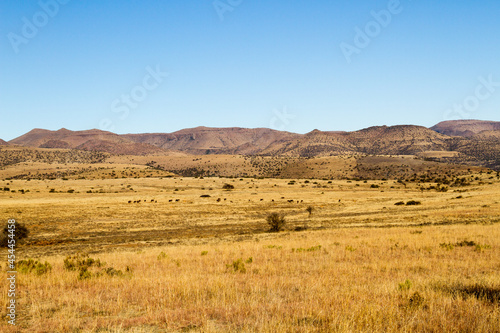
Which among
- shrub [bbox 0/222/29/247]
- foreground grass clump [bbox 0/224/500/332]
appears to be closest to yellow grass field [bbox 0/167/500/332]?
foreground grass clump [bbox 0/224/500/332]

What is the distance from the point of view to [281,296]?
315 inches

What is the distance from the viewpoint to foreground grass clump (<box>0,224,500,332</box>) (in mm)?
6031

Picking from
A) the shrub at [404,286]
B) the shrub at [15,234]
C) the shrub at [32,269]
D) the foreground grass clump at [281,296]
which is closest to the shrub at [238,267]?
the foreground grass clump at [281,296]

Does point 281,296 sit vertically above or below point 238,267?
above

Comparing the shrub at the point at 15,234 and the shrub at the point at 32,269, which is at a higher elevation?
the shrub at the point at 32,269

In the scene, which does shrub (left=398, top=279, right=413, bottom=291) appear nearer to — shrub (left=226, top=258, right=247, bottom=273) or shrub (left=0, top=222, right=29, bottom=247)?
shrub (left=226, top=258, right=247, bottom=273)

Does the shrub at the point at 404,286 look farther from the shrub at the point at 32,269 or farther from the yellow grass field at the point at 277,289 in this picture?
the shrub at the point at 32,269

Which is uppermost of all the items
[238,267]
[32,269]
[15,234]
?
[32,269]

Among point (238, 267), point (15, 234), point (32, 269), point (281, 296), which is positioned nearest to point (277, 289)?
point (281, 296)

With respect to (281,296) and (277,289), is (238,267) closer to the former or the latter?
(277,289)

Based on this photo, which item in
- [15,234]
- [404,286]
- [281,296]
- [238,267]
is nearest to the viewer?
[281,296]

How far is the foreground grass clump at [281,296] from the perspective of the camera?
6.03 m

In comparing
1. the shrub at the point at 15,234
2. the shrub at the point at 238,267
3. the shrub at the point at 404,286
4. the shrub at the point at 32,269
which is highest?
the shrub at the point at 404,286

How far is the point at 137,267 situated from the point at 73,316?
6.44 m
